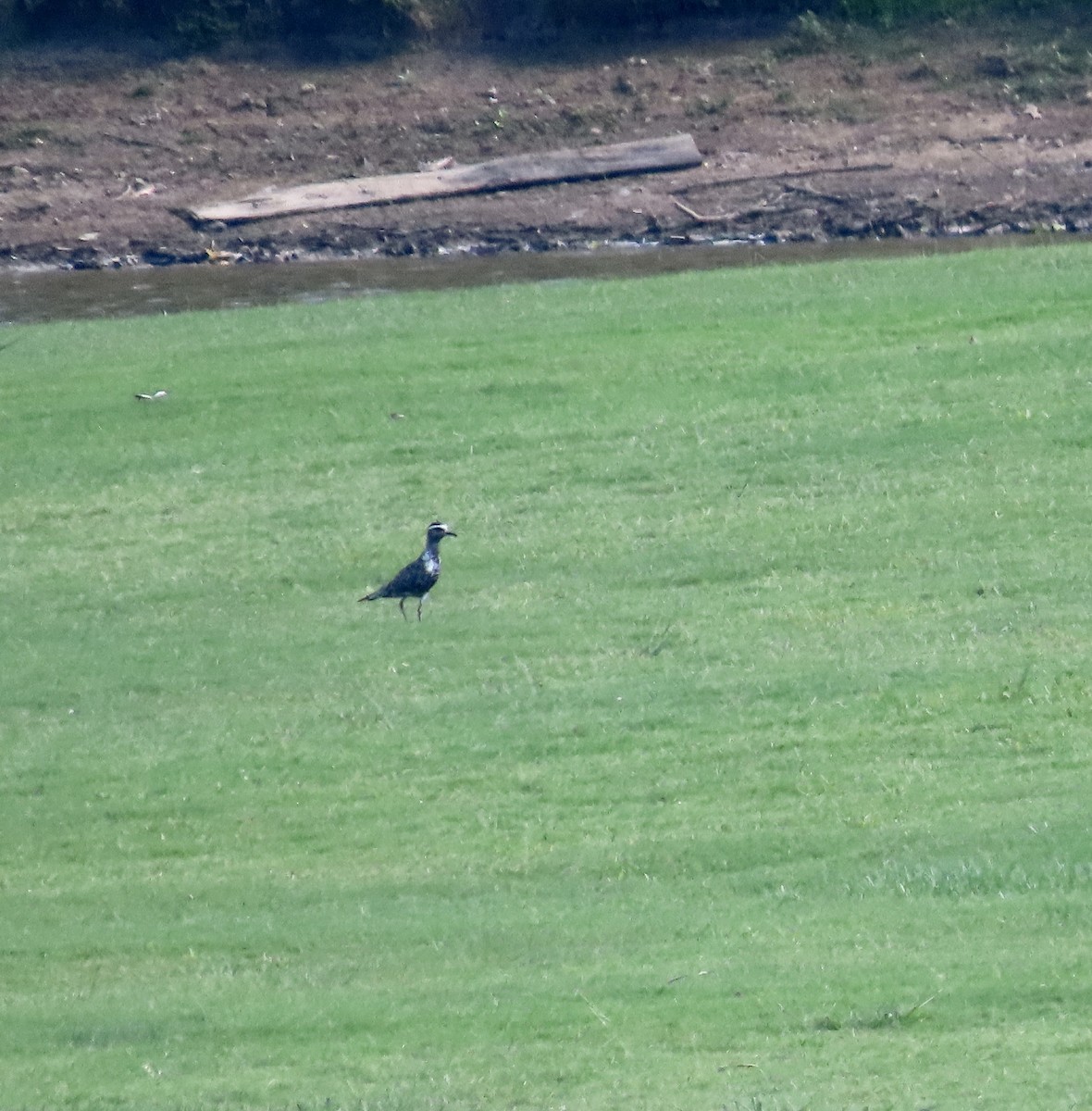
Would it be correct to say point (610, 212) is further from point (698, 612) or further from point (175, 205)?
point (698, 612)

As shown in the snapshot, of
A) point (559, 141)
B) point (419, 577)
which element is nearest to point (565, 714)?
point (419, 577)

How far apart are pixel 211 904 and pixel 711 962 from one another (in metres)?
2.26

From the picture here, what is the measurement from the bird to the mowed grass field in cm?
21

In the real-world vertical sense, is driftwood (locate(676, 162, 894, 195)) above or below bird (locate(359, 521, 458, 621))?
above

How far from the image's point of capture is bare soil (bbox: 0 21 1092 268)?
24.2 m

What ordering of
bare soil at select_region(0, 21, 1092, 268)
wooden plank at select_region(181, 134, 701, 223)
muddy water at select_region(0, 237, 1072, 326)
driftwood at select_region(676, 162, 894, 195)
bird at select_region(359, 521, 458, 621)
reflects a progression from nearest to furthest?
bird at select_region(359, 521, 458, 621) → muddy water at select_region(0, 237, 1072, 326) → bare soil at select_region(0, 21, 1092, 268) → driftwood at select_region(676, 162, 894, 195) → wooden plank at select_region(181, 134, 701, 223)

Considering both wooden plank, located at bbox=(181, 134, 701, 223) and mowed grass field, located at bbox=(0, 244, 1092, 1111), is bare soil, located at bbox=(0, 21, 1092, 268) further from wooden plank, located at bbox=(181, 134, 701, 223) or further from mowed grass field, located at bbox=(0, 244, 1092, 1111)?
mowed grass field, located at bbox=(0, 244, 1092, 1111)

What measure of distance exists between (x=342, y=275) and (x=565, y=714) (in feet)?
46.0

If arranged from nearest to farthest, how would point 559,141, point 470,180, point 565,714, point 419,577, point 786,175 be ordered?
point 565,714 → point 419,577 → point 786,175 → point 470,180 → point 559,141

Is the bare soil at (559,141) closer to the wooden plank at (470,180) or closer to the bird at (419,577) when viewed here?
the wooden plank at (470,180)

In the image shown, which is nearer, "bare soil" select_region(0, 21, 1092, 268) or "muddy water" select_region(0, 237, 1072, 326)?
"muddy water" select_region(0, 237, 1072, 326)

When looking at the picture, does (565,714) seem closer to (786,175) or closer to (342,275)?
(342,275)

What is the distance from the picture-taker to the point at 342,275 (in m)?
23.2

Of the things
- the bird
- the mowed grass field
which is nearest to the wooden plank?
the mowed grass field
